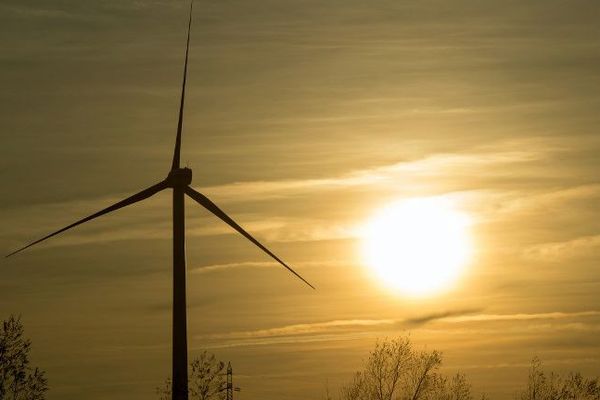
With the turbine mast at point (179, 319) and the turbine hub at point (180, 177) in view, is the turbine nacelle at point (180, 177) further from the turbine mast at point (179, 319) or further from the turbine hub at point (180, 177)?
the turbine mast at point (179, 319)

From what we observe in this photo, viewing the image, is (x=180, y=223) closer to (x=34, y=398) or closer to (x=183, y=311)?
(x=183, y=311)

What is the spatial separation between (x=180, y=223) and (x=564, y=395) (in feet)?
180

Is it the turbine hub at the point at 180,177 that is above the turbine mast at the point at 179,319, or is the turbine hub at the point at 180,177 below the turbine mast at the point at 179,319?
above

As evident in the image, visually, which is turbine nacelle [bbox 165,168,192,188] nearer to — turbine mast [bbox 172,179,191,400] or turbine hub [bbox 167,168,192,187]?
turbine hub [bbox 167,168,192,187]

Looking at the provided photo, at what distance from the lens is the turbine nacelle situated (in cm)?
6738

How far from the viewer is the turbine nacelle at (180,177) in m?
67.4

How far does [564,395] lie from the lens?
110m

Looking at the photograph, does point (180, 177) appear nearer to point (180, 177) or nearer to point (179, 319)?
point (180, 177)

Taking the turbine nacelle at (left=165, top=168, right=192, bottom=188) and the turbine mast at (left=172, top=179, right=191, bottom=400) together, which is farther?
the turbine nacelle at (left=165, top=168, right=192, bottom=188)

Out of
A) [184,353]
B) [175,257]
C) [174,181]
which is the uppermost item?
[174,181]

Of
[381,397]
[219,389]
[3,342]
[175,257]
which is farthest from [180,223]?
[219,389]

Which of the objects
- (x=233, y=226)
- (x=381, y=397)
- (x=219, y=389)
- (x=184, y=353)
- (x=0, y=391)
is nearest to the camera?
(x=184, y=353)

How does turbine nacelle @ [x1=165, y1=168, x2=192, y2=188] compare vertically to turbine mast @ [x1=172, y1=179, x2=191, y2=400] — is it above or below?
above

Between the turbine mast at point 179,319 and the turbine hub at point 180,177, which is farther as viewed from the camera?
the turbine hub at point 180,177
